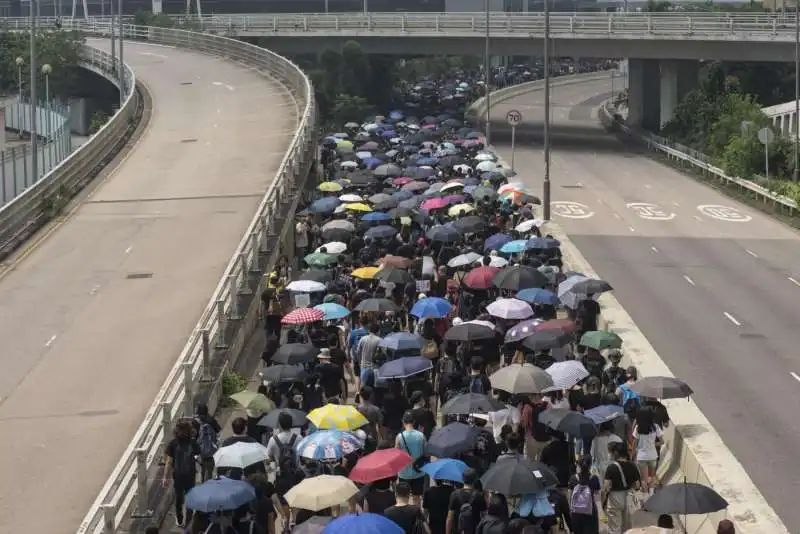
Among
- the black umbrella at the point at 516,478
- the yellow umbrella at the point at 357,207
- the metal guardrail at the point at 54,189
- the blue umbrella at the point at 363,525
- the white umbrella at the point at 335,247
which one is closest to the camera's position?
the blue umbrella at the point at 363,525

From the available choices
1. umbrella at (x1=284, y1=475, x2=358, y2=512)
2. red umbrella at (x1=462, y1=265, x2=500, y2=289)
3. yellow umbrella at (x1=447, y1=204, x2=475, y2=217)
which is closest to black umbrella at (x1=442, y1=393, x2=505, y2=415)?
umbrella at (x1=284, y1=475, x2=358, y2=512)

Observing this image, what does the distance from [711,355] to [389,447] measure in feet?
42.6

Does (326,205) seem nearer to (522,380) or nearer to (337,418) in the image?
(522,380)

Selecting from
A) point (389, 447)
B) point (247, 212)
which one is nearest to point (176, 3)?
point (247, 212)

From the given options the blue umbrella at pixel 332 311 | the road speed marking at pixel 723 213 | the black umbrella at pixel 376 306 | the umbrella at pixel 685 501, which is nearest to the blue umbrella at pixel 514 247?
the black umbrella at pixel 376 306

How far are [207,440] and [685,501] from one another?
208 inches

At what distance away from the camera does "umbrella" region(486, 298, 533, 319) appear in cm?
2084

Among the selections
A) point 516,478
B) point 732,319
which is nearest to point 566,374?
point 516,478

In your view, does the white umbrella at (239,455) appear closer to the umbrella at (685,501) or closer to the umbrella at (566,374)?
the umbrella at (685,501)

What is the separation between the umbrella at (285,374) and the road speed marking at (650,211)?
31340 millimetres

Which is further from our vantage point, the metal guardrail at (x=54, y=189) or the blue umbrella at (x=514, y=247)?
the metal guardrail at (x=54, y=189)

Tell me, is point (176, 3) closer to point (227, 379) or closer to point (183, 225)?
point (183, 225)

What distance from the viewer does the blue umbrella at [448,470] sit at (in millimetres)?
13555

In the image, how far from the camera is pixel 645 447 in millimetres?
15586
